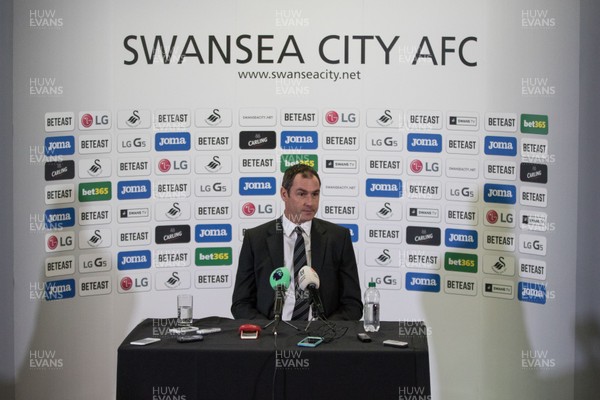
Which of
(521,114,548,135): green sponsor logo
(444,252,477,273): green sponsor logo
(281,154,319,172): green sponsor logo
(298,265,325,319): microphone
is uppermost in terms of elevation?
(521,114,548,135): green sponsor logo

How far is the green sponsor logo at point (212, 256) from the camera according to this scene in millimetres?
4719

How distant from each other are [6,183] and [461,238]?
305 centimetres

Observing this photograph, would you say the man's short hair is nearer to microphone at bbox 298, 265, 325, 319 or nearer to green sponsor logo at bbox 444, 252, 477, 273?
microphone at bbox 298, 265, 325, 319

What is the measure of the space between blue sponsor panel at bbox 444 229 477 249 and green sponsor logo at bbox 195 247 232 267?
149 centimetres

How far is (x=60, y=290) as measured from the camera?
468 centimetres

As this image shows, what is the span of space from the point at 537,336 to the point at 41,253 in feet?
11.1

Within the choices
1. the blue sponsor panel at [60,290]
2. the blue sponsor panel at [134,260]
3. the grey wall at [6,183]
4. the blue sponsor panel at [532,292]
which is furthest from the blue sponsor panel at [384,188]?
the grey wall at [6,183]

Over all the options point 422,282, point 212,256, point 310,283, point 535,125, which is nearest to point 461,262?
point 422,282

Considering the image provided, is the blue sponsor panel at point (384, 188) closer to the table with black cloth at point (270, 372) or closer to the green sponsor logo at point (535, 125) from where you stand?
the green sponsor logo at point (535, 125)

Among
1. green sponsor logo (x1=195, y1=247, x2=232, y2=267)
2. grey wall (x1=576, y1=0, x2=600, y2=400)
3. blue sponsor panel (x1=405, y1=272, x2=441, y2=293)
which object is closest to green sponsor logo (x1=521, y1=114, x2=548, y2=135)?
grey wall (x1=576, y1=0, x2=600, y2=400)

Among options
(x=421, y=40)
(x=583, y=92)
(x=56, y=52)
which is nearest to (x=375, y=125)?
(x=421, y=40)

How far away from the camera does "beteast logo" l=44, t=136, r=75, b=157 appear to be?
15.2 ft

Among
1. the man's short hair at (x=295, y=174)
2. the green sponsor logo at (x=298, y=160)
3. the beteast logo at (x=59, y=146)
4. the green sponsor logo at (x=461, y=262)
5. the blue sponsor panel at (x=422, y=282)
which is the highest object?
the beteast logo at (x=59, y=146)

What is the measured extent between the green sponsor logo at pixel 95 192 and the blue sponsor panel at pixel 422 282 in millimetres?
2105
